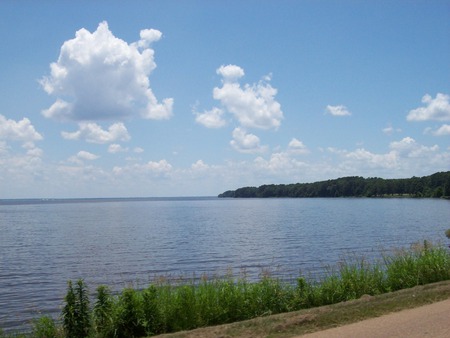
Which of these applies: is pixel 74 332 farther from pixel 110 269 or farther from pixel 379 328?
pixel 110 269

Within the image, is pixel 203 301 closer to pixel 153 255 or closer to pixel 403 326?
pixel 403 326

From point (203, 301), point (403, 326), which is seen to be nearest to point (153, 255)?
point (203, 301)

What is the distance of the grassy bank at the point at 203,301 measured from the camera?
10.8m

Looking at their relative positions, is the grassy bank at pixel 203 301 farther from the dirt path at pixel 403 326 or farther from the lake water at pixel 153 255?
the lake water at pixel 153 255

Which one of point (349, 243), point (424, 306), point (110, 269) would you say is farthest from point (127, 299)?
point (349, 243)

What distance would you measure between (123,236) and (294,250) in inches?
761

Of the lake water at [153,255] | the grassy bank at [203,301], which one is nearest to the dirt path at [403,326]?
the grassy bank at [203,301]

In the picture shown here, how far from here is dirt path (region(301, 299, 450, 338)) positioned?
8664mm

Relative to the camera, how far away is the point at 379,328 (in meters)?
9.20

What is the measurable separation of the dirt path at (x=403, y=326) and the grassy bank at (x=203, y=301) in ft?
10.8

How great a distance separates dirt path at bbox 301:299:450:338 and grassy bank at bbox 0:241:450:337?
328 cm

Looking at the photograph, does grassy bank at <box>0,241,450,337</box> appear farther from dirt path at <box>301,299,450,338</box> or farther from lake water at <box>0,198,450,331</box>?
lake water at <box>0,198,450,331</box>

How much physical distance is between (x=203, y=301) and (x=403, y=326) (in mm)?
5012

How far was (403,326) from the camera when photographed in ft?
30.1
